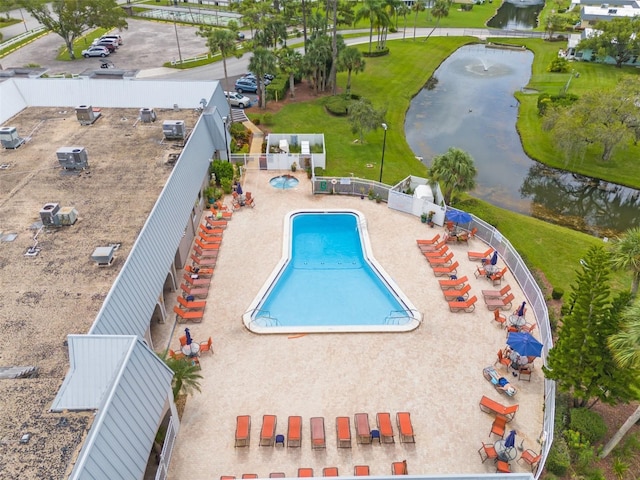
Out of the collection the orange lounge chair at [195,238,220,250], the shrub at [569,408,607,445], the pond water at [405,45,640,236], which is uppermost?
the orange lounge chair at [195,238,220,250]

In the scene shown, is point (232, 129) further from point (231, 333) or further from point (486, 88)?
point (486, 88)

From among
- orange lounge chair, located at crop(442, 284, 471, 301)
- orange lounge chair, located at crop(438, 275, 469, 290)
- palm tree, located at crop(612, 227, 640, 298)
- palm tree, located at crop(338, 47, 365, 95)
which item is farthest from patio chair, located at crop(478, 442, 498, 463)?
palm tree, located at crop(338, 47, 365, 95)

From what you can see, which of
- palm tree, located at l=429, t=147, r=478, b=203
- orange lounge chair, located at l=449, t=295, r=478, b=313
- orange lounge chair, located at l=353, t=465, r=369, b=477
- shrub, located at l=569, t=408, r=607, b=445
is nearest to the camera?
orange lounge chair, located at l=353, t=465, r=369, b=477

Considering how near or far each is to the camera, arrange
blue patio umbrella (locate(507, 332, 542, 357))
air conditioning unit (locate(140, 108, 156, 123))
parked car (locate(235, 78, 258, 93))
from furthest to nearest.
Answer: parked car (locate(235, 78, 258, 93)), air conditioning unit (locate(140, 108, 156, 123)), blue patio umbrella (locate(507, 332, 542, 357))

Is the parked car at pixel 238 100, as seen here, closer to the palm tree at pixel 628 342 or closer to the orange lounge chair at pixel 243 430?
the orange lounge chair at pixel 243 430

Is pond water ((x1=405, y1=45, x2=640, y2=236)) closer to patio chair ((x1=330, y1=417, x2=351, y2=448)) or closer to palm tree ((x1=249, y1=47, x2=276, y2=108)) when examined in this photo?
palm tree ((x1=249, y1=47, x2=276, y2=108))

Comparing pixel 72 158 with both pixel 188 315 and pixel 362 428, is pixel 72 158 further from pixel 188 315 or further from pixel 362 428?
pixel 362 428

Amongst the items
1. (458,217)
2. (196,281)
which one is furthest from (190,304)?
(458,217)

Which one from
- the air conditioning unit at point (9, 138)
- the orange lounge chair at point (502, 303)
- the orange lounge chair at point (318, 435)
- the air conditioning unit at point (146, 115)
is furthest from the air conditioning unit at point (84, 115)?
the orange lounge chair at point (502, 303)
